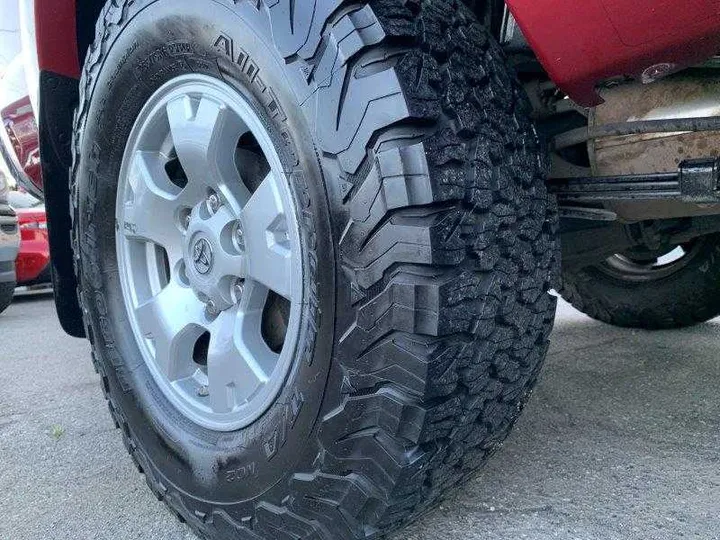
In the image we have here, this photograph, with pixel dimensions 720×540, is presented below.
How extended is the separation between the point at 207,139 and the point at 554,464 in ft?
3.90

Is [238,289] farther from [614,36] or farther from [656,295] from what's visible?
[656,295]

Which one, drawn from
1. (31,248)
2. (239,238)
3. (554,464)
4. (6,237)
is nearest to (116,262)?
(239,238)

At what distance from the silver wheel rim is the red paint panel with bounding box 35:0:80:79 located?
0.46 metres

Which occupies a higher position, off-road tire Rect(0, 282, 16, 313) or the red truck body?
the red truck body

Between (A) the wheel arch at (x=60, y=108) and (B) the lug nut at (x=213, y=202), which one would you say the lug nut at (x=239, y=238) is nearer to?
(B) the lug nut at (x=213, y=202)

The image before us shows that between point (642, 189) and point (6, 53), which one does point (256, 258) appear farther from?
point (6, 53)

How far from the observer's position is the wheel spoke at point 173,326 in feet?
5.02

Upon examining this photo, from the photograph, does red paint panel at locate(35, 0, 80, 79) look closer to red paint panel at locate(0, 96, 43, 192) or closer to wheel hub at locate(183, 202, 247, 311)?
red paint panel at locate(0, 96, 43, 192)

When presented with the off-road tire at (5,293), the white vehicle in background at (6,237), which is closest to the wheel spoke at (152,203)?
the white vehicle in background at (6,237)

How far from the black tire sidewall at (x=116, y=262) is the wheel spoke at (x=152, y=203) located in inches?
3.3

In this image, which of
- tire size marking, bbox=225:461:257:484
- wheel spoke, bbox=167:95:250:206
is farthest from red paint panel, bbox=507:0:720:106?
tire size marking, bbox=225:461:257:484

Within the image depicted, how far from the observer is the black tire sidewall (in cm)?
110

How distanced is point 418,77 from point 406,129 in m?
0.09

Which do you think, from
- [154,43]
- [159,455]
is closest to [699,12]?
[154,43]
